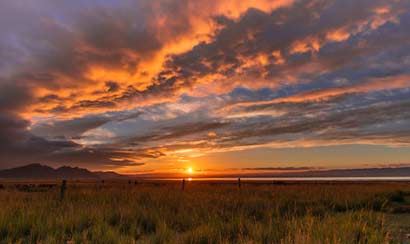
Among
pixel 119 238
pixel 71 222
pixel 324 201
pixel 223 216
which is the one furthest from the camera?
pixel 324 201

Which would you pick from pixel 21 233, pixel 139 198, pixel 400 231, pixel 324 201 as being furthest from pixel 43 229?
pixel 324 201

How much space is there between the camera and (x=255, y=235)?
25.7 feet

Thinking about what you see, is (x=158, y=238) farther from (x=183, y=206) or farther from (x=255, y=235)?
(x=183, y=206)

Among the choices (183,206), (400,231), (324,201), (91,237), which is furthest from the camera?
(324,201)

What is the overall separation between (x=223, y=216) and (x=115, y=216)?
323 cm

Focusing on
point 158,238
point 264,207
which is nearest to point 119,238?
point 158,238

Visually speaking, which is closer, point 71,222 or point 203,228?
point 203,228

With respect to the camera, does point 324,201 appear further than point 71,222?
Yes

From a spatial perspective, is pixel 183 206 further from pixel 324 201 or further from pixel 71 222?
pixel 324 201

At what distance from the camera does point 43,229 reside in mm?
8750

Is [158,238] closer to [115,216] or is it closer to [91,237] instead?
[91,237]

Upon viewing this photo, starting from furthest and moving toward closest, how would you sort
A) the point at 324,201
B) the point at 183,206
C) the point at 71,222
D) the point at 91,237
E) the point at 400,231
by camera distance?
the point at 324,201 → the point at 183,206 → the point at 400,231 → the point at 71,222 → the point at 91,237

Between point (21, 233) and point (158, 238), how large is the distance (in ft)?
11.3

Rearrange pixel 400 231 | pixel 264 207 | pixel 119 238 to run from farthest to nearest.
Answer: pixel 264 207, pixel 400 231, pixel 119 238
